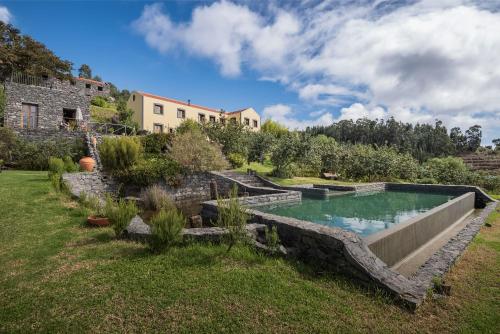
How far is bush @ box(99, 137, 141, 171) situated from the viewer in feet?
42.2

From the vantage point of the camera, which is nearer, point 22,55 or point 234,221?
point 234,221

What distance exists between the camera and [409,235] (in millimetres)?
5875

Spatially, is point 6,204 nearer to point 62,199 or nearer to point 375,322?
point 62,199

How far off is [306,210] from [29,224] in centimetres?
803

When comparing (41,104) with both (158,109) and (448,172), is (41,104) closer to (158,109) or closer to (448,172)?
(158,109)

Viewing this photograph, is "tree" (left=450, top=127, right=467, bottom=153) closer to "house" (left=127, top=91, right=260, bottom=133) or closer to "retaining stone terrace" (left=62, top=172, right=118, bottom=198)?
"house" (left=127, top=91, right=260, bottom=133)

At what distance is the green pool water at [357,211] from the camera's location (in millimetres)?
7771

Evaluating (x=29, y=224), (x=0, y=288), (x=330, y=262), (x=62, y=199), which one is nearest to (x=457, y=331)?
(x=330, y=262)

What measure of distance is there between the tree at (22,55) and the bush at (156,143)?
17.2 meters

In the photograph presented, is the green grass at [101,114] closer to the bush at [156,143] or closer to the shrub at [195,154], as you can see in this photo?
the bush at [156,143]

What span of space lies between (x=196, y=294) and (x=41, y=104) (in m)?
22.1

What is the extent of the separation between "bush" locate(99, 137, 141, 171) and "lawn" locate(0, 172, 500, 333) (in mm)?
8242

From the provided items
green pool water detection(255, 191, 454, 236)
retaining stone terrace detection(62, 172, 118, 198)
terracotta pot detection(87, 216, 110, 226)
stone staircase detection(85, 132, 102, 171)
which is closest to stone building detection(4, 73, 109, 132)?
stone staircase detection(85, 132, 102, 171)

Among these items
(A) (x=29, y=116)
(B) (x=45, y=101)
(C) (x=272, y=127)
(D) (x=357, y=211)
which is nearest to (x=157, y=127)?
(B) (x=45, y=101)
